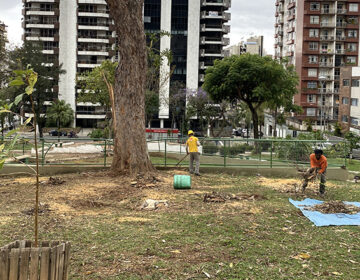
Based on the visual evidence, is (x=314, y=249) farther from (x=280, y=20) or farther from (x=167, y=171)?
(x=280, y=20)

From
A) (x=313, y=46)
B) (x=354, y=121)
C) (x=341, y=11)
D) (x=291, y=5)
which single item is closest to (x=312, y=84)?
(x=313, y=46)

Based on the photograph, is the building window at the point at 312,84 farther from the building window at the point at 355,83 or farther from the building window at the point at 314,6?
the building window at the point at 355,83

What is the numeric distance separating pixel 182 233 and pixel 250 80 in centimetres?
2682

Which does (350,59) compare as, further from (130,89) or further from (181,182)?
(181,182)

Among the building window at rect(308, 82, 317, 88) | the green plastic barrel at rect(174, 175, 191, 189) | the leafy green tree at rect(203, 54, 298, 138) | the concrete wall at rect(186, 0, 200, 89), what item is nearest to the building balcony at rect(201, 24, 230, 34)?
the concrete wall at rect(186, 0, 200, 89)

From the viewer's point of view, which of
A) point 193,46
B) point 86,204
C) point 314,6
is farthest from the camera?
point 193,46

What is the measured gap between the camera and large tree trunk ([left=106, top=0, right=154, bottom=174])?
50.2 feet

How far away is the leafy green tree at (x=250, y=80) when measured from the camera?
33938 mm

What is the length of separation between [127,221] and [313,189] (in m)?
6.83

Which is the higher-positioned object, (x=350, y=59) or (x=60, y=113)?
(x=350, y=59)

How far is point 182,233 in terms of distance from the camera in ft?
28.2

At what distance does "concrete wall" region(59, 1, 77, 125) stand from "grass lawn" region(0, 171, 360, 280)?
54237 mm

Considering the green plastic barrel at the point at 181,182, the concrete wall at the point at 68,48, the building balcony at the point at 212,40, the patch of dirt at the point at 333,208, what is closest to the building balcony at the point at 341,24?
the building balcony at the point at 212,40

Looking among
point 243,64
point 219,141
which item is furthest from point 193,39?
point 219,141
